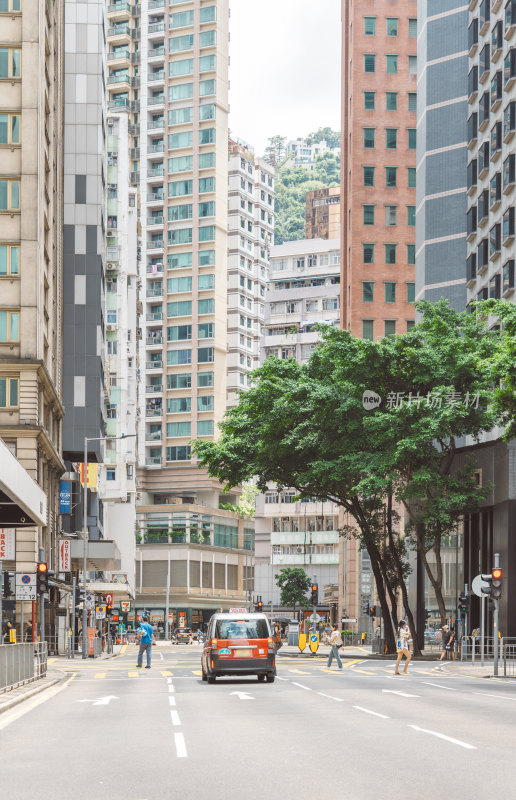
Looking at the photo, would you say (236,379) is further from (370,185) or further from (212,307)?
(370,185)

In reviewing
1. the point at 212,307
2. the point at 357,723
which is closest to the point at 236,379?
the point at 212,307

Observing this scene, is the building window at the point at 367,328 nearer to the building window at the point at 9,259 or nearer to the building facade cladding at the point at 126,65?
the building window at the point at 9,259

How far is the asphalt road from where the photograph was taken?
11.9m

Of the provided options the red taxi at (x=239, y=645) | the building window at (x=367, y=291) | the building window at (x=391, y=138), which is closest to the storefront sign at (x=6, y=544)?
the red taxi at (x=239, y=645)

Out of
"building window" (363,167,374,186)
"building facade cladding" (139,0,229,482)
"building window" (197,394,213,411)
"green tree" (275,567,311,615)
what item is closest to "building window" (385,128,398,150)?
"building window" (363,167,374,186)

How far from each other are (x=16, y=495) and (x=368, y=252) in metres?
71.4

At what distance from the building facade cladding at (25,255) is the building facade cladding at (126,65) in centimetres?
7772

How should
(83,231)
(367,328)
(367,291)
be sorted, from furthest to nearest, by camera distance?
1. (367,291)
2. (367,328)
3. (83,231)

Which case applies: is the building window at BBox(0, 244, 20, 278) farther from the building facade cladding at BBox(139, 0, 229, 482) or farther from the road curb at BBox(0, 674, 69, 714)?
the building facade cladding at BBox(139, 0, 229, 482)

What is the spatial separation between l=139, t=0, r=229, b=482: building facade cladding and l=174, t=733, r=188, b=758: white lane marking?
113185 mm

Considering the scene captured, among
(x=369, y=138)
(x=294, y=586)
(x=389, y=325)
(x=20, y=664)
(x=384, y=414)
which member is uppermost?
(x=369, y=138)

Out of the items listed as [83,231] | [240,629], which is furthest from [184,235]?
[240,629]

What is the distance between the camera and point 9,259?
56812mm

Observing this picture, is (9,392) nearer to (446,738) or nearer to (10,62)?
(10,62)
